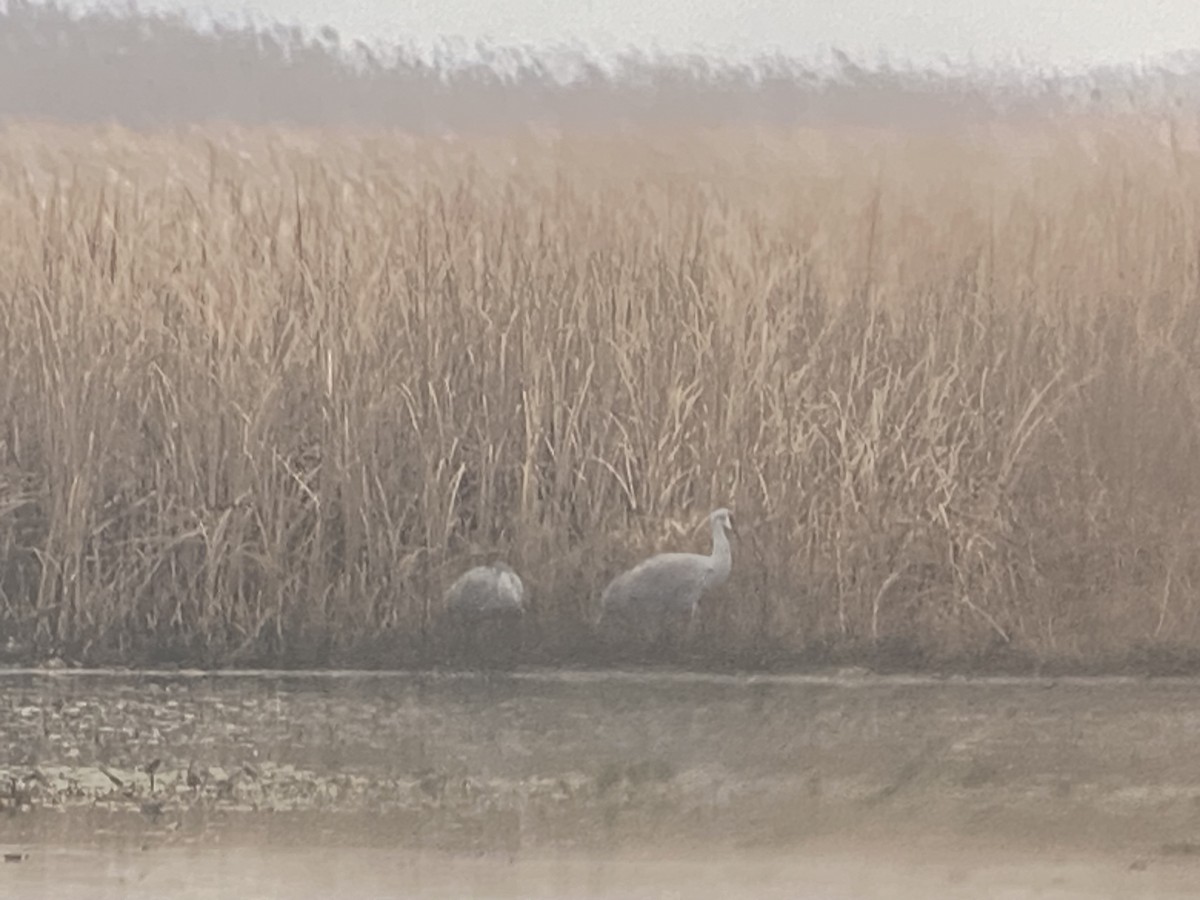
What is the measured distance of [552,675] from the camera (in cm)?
177

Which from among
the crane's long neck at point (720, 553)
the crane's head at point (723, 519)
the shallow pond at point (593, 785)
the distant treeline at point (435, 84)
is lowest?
the shallow pond at point (593, 785)

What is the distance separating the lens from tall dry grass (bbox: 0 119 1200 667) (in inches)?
70.3

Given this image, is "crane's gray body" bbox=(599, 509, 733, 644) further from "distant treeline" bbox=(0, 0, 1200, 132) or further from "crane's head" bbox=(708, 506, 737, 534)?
"distant treeline" bbox=(0, 0, 1200, 132)

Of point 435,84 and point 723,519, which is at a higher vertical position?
point 435,84

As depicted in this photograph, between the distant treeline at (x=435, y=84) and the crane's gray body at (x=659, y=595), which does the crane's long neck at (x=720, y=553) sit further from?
the distant treeline at (x=435, y=84)

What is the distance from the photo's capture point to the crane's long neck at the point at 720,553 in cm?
176

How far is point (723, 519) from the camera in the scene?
1787 millimetres

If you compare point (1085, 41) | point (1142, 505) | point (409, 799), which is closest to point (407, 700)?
point (409, 799)

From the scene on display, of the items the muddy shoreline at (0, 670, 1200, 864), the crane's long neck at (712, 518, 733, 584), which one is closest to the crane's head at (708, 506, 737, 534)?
the crane's long neck at (712, 518, 733, 584)

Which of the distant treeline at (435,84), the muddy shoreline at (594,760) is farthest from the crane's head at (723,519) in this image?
the distant treeline at (435,84)

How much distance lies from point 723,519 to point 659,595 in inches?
4.5

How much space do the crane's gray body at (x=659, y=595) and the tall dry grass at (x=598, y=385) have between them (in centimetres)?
2

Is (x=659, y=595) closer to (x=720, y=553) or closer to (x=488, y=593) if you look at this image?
(x=720, y=553)

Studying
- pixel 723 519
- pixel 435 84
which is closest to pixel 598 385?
pixel 723 519
